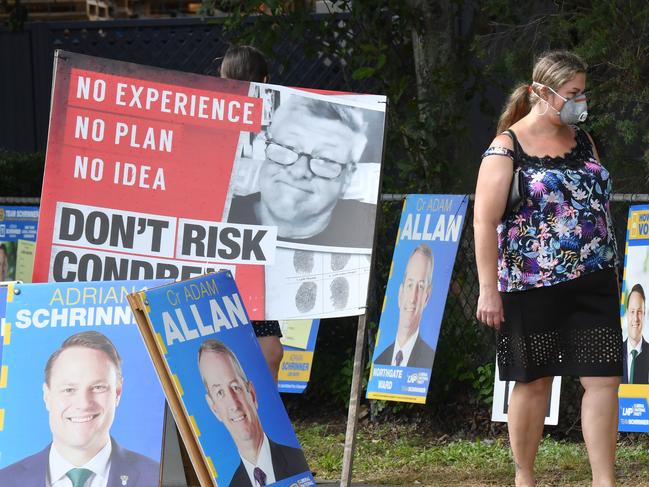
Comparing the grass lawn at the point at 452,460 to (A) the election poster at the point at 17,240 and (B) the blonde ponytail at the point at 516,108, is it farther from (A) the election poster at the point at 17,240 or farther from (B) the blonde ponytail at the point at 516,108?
(A) the election poster at the point at 17,240

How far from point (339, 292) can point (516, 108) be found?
43.6 inches

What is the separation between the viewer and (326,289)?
15.2ft

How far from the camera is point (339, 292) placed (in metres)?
4.64

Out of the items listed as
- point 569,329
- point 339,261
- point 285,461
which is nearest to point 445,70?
point 339,261

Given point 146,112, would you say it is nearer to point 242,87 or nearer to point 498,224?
point 242,87

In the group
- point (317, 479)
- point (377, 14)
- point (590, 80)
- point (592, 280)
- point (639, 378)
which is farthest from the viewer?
point (377, 14)

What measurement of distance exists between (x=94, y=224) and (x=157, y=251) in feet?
0.90

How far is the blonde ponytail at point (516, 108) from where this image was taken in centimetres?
478

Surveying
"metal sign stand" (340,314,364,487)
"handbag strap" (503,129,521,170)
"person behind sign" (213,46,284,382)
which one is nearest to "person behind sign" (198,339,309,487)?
"metal sign stand" (340,314,364,487)

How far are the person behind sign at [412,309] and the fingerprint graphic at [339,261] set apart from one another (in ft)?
5.47

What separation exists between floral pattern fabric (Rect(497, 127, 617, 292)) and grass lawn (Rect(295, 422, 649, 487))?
152 cm

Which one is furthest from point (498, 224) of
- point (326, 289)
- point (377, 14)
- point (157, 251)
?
point (377, 14)

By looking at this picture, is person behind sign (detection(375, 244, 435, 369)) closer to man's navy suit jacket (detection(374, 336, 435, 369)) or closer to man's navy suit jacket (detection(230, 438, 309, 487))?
man's navy suit jacket (detection(374, 336, 435, 369))

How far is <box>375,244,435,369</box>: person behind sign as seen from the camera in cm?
625
